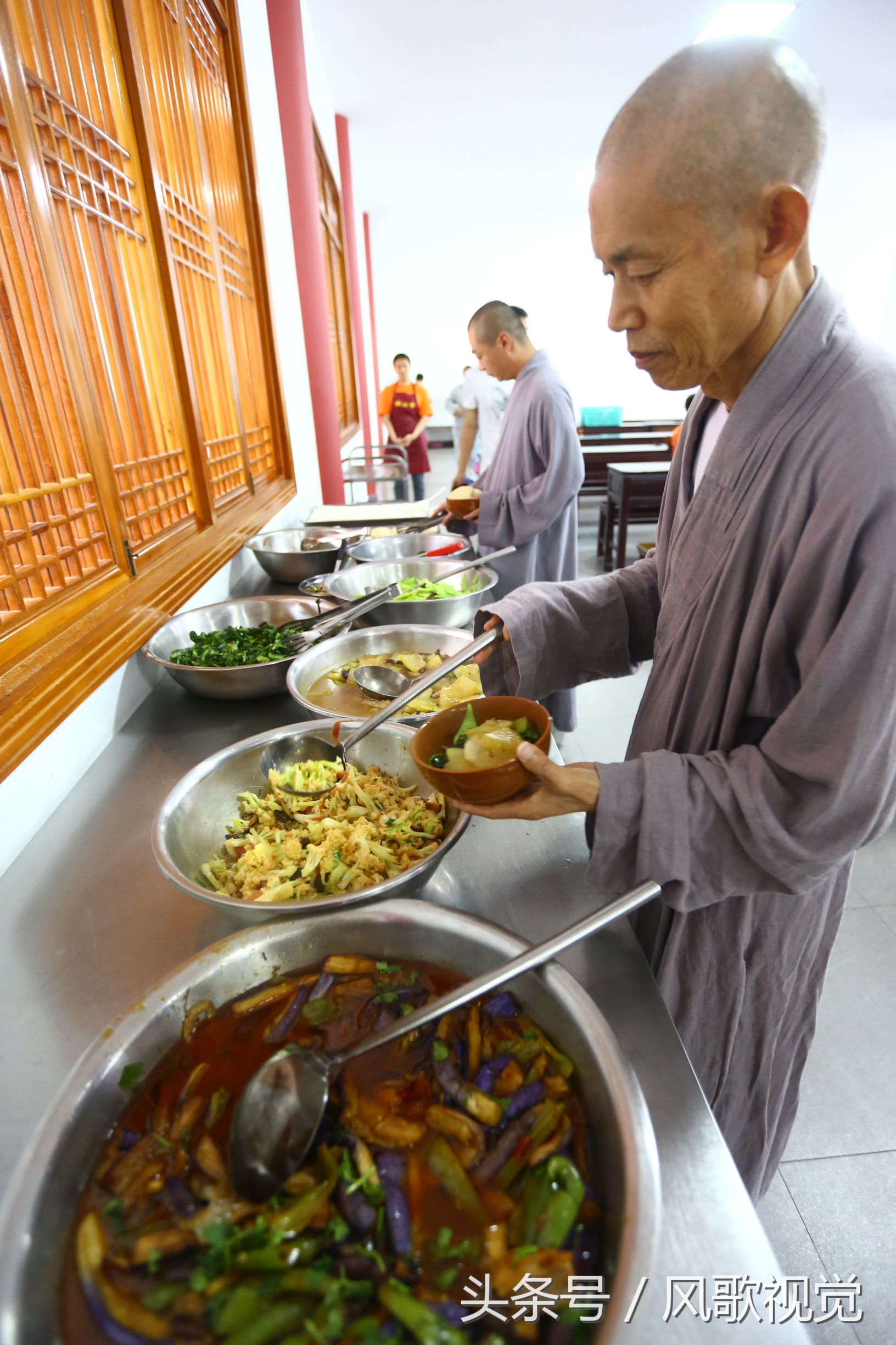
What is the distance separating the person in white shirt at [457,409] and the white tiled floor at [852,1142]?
Answer: 17.0 feet

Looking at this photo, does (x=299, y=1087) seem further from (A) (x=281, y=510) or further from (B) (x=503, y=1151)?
(A) (x=281, y=510)

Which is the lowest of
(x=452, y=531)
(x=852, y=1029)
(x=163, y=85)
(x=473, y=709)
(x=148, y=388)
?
Answer: (x=852, y=1029)

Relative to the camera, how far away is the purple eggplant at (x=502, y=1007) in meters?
0.80

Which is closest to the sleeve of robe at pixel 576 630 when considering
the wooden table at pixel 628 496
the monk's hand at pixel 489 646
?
the monk's hand at pixel 489 646

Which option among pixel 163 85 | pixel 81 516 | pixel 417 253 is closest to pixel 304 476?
pixel 163 85

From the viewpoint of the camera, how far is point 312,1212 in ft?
2.06

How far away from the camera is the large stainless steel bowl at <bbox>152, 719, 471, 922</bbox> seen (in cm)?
89

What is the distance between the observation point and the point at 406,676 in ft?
5.78

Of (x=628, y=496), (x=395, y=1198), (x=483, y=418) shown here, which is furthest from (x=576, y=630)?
(x=628, y=496)

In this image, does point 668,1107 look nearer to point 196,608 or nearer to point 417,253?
point 196,608

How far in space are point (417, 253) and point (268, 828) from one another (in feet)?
51.6

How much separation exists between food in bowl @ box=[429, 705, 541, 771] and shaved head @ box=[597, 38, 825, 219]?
2.21 ft

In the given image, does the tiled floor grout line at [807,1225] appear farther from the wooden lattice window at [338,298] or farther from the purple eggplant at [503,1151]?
the wooden lattice window at [338,298]

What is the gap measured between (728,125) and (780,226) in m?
0.12
